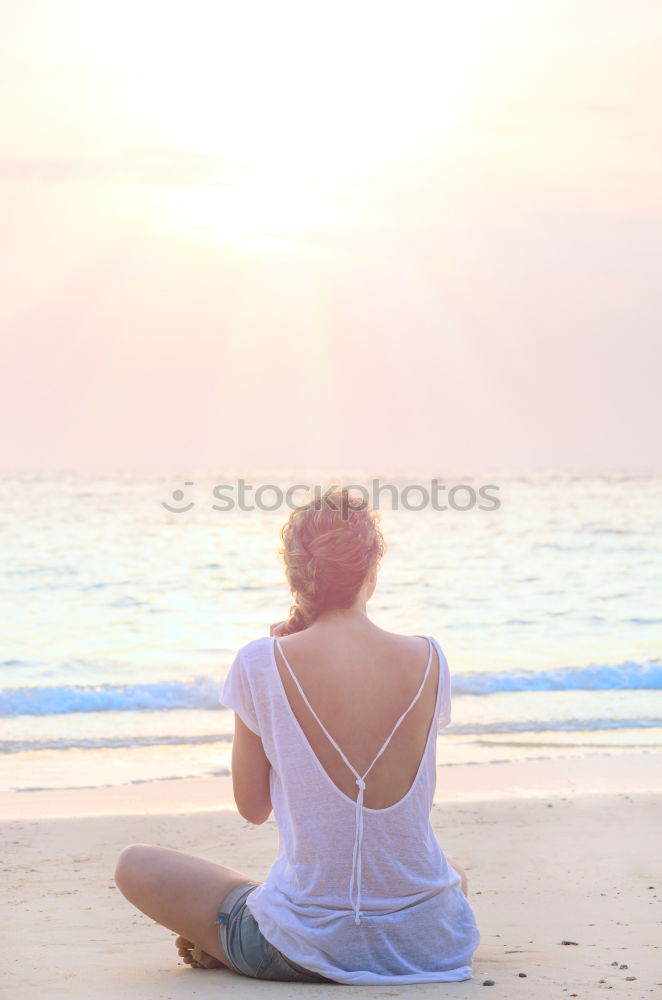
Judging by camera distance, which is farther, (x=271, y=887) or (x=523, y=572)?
(x=523, y=572)

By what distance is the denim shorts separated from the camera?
2.83 meters

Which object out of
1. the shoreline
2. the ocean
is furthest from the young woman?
the shoreline

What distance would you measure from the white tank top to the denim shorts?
0.04 meters

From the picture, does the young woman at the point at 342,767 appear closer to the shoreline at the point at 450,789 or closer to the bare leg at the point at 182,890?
the bare leg at the point at 182,890

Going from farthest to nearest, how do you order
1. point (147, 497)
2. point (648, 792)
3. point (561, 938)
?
point (147, 497)
point (648, 792)
point (561, 938)

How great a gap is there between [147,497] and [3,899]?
3335 cm

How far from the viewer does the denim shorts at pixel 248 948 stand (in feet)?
9.30

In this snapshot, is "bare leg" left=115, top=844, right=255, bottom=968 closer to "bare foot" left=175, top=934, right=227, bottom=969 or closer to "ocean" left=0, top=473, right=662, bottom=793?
"bare foot" left=175, top=934, right=227, bottom=969

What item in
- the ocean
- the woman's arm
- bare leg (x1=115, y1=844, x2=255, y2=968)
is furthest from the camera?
the ocean

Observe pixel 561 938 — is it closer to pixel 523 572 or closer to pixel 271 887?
pixel 271 887

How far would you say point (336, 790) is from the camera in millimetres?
2742

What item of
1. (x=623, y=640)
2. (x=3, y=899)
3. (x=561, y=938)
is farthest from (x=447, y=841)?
(x=623, y=640)

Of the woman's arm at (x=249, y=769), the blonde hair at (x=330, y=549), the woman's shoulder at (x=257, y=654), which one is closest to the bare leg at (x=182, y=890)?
the woman's arm at (x=249, y=769)

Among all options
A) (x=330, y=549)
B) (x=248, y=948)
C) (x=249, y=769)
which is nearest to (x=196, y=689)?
(x=248, y=948)
